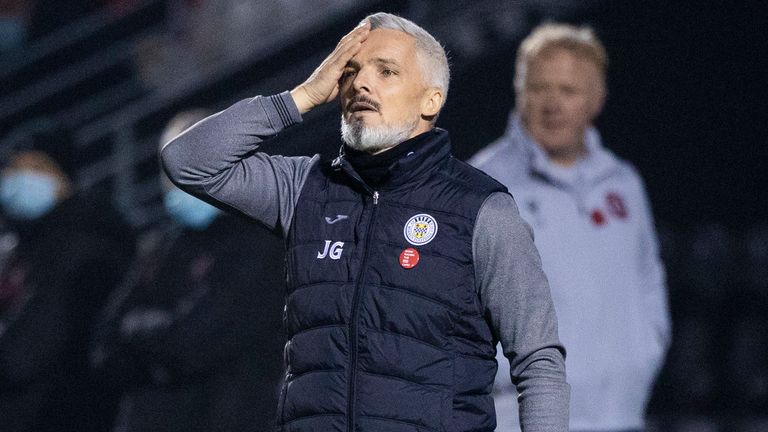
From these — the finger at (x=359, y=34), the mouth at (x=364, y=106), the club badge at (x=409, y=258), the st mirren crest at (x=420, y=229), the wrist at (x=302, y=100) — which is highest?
the finger at (x=359, y=34)

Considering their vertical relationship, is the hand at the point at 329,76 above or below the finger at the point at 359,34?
below

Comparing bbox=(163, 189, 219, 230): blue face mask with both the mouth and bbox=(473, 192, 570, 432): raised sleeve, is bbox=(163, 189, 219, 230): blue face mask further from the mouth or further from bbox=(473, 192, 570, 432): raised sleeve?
bbox=(473, 192, 570, 432): raised sleeve

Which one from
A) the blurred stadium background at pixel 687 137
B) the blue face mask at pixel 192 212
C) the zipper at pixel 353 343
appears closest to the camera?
the zipper at pixel 353 343

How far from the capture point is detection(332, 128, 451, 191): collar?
258 cm

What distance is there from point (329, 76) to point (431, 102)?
0.69 ft

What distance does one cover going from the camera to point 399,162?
257cm

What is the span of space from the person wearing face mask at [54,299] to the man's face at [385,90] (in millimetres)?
2431

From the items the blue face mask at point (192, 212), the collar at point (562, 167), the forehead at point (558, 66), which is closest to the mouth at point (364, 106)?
the collar at point (562, 167)

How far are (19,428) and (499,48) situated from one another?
2318 millimetres

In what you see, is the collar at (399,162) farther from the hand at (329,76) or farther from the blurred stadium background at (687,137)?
the blurred stadium background at (687,137)

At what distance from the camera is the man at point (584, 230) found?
4.04 meters

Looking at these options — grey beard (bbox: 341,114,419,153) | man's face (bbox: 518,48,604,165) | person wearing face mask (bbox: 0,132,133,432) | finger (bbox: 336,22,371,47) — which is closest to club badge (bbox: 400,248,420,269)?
grey beard (bbox: 341,114,419,153)

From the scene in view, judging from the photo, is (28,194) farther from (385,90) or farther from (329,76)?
(385,90)

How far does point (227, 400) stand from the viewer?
425 centimetres
